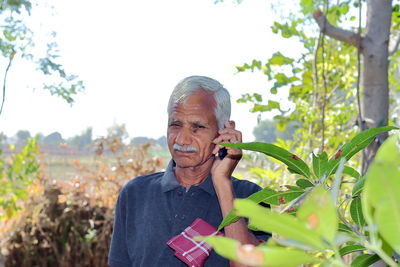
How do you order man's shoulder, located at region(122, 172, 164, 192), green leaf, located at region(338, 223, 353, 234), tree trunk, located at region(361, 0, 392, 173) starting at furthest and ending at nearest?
tree trunk, located at region(361, 0, 392, 173) → man's shoulder, located at region(122, 172, 164, 192) → green leaf, located at region(338, 223, 353, 234)

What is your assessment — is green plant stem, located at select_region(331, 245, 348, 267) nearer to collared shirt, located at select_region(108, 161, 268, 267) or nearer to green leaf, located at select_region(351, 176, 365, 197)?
green leaf, located at select_region(351, 176, 365, 197)

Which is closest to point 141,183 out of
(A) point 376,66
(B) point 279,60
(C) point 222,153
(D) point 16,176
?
(C) point 222,153

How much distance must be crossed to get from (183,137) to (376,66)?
96 centimetres

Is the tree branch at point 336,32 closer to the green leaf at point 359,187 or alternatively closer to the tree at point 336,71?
the tree at point 336,71

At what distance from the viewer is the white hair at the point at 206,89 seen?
197 centimetres

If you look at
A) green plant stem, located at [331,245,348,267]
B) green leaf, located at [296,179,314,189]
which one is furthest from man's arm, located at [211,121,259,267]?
green plant stem, located at [331,245,348,267]

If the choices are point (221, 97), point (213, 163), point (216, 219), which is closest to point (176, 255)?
point (216, 219)

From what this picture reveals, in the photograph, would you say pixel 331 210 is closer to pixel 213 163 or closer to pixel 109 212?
pixel 213 163

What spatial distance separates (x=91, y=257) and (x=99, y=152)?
39.7 inches

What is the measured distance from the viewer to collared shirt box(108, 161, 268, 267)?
1.89 meters

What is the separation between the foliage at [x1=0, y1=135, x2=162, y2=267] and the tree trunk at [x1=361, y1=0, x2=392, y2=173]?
2.67 metres

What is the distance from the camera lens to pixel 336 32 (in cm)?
257

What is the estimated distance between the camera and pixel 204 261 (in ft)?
5.82

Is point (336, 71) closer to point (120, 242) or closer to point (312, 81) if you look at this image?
point (312, 81)
